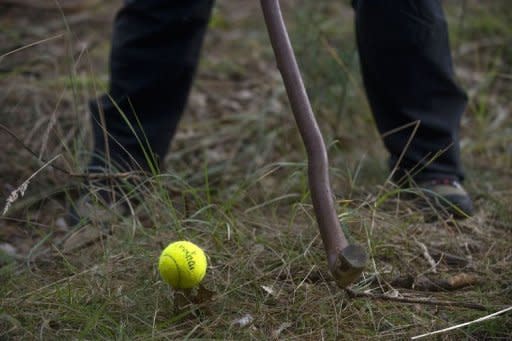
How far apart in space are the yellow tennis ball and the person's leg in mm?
767

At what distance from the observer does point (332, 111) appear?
8.53 ft

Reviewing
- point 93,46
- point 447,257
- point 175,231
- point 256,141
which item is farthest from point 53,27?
point 447,257

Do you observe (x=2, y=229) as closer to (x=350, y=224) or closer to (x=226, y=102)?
(x=350, y=224)

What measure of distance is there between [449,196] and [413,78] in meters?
0.35

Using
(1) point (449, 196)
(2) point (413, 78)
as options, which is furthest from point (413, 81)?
(1) point (449, 196)

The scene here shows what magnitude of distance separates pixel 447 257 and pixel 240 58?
1940mm

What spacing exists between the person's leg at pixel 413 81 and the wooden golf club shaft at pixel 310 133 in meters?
0.52

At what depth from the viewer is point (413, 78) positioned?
188 centimetres

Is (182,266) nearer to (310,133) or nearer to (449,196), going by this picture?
(310,133)

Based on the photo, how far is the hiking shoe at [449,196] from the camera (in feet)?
6.00

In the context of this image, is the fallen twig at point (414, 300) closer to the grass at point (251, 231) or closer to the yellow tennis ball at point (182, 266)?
the grass at point (251, 231)

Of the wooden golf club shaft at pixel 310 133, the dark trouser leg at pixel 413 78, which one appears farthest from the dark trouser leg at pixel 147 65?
the wooden golf club shaft at pixel 310 133

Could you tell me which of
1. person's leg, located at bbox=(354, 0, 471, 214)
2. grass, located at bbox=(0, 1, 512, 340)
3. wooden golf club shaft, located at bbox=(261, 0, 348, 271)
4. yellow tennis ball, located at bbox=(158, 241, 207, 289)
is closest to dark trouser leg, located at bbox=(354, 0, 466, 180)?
person's leg, located at bbox=(354, 0, 471, 214)

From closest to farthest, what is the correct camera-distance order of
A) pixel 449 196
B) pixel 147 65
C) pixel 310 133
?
pixel 310 133, pixel 449 196, pixel 147 65
